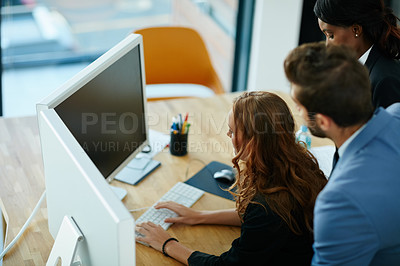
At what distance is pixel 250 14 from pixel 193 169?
1.89 meters

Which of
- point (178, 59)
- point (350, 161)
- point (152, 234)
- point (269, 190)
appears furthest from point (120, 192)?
point (178, 59)

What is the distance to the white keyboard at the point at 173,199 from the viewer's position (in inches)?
66.1

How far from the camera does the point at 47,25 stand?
3646 millimetres

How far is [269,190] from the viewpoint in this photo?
142cm

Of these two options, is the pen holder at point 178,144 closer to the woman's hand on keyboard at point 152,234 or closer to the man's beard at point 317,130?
the woman's hand on keyboard at point 152,234

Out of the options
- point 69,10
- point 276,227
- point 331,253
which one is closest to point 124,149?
point 276,227

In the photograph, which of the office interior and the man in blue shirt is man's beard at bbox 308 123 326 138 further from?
the office interior

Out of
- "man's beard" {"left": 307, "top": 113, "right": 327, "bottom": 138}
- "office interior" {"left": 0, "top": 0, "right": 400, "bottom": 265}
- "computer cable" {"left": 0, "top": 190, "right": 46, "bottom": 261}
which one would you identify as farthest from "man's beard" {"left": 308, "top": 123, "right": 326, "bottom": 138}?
"office interior" {"left": 0, "top": 0, "right": 400, "bottom": 265}

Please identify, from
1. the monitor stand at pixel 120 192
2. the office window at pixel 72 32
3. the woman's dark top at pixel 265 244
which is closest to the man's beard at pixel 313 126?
the woman's dark top at pixel 265 244

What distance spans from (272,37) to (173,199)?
2050 millimetres

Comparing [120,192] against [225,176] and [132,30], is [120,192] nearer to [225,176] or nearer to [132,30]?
[225,176]

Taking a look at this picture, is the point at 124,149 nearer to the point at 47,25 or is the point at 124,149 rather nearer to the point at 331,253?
the point at 331,253

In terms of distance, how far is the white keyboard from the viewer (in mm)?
1680

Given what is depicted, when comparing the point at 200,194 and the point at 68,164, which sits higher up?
the point at 68,164
